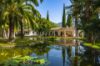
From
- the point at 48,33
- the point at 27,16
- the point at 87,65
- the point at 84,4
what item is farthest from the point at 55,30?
the point at 87,65

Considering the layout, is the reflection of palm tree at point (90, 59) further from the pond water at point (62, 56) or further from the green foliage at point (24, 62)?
the green foliage at point (24, 62)

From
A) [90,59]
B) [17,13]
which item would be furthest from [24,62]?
[17,13]

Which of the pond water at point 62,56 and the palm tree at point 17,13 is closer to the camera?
the pond water at point 62,56

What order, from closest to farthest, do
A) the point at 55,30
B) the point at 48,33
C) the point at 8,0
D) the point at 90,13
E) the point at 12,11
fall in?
the point at 8,0 → the point at 12,11 → the point at 90,13 → the point at 55,30 → the point at 48,33

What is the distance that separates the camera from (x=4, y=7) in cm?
3753

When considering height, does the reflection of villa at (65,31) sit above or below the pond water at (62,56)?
above

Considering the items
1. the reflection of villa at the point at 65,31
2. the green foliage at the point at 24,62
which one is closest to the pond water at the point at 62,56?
the green foliage at the point at 24,62

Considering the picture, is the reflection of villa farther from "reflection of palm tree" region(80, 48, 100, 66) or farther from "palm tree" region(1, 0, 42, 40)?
"reflection of palm tree" region(80, 48, 100, 66)

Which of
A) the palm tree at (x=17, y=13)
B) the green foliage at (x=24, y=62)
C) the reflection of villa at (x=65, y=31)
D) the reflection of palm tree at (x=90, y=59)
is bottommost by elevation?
the reflection of palm tree at (x=90, y=59)

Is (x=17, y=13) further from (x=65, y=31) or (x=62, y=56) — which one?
(x=65, y=31)

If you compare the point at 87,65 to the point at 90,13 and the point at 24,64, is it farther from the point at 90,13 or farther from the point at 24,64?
the point at 90,13

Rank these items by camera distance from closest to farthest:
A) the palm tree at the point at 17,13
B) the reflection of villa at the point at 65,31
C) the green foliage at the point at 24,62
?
1. the green foliage at the point at 24,62
2. the palm tree at the point at 17,13
3. the reflection of villa at the point at 65,31

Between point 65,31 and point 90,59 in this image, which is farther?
point 65,31

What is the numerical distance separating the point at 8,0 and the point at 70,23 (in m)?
64.8
